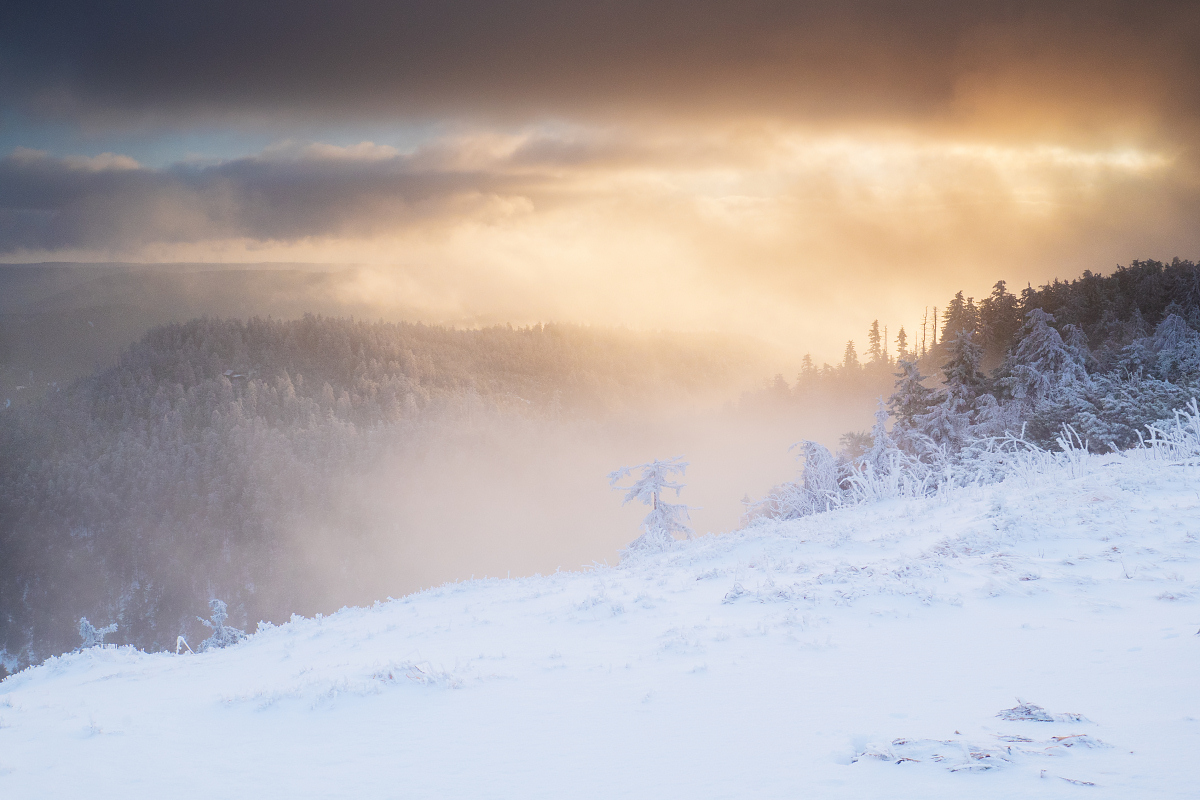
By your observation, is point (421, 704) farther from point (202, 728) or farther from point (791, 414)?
point (791, 414)

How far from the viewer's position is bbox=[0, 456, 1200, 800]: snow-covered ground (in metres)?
3.41

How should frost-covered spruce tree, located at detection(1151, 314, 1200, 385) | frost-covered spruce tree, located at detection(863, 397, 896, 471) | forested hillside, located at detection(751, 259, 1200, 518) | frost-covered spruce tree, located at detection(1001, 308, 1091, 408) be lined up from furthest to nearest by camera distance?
frost-covered spruce tree, located at detection(1001, 308, 1091, 408) < frost-covered spruce tree, located at detection(863, 397, 896, 471) < frost-covered spruce tree, located at detection(1151, 314, 1200, 385) < forested hillside, located at detection(751, 259, 1200, 518)

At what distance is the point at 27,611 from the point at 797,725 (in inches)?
6767

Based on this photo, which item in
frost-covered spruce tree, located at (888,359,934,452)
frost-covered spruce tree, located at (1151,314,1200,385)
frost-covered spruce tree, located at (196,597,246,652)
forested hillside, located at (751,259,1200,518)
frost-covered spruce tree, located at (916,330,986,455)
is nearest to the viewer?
frost-covered spruce tree, located at (196,597,246,652)

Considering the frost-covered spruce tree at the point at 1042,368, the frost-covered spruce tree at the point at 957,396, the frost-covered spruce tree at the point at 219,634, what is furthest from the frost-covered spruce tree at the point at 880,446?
the frost-covered spruce tree at the point at 219,634

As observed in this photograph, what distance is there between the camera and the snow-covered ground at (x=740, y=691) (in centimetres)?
341

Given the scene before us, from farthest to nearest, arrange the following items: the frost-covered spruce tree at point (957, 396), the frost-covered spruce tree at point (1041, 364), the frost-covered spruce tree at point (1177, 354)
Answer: the frost-covered spruce tree at point (957, 396) < the frost-covered spruce tree at point (1041, 364) < the frost-covered spruce tree at point (1177, 354)

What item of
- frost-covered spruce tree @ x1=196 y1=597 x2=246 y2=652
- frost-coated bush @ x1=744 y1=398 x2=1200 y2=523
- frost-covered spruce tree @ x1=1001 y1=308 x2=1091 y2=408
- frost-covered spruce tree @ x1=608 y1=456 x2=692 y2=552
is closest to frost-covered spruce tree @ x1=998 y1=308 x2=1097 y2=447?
frost-covered spruce tree @ x1=1001 y1=308 x2=1091 y2=408

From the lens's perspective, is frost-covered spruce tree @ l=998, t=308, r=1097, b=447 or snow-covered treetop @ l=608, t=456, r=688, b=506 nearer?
snow-covered treetop @ l=608, t=456, r=688, b=506

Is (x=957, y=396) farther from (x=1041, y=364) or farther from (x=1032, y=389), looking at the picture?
(x=1041, y=364)

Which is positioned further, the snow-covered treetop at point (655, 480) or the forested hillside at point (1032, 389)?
the snow-covered treetop at point (655, 480)

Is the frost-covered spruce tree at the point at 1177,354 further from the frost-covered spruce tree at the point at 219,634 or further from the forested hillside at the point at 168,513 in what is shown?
the forested hillside at the point at 168,513

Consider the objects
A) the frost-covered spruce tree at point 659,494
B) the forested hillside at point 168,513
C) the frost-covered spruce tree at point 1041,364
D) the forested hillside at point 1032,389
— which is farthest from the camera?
the forested hillside at point 168,513

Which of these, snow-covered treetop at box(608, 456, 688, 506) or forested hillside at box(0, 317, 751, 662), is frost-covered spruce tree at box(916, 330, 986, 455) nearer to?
snow-covered treetop at box(608, 456, 688, 506)
